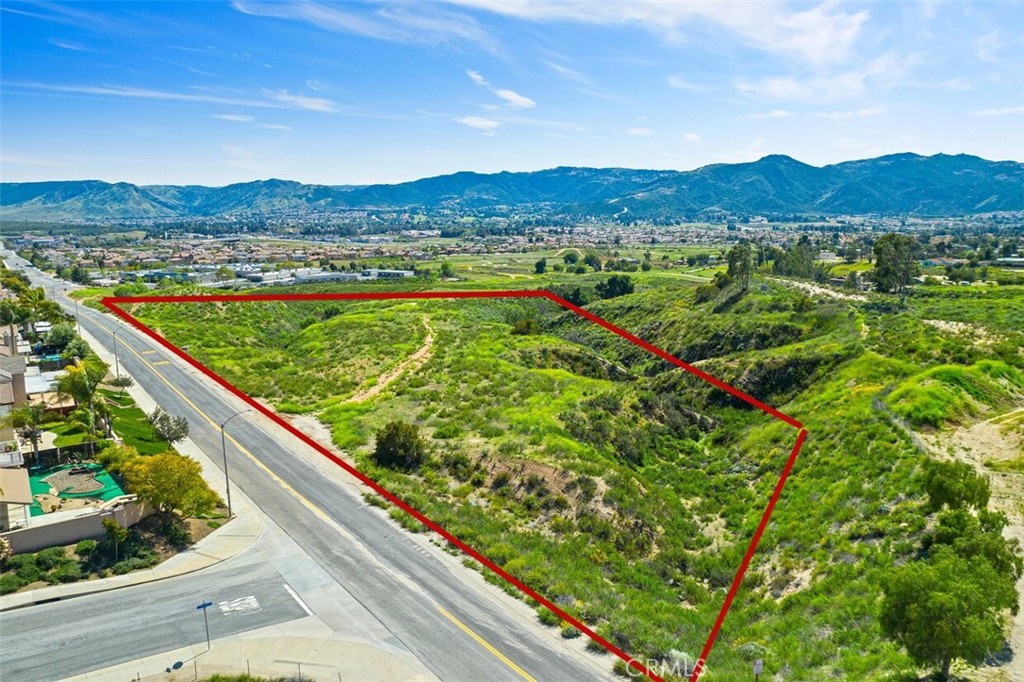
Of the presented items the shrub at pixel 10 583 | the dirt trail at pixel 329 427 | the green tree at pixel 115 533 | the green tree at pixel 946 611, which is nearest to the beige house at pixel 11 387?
the dirt trail at pixel 329 427

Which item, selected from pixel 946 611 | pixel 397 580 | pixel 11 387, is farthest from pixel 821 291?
pixel 11 387

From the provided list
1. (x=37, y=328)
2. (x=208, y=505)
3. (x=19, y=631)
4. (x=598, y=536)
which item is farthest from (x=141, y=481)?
(x=37, y=328)

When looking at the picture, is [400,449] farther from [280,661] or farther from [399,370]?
[399,370]

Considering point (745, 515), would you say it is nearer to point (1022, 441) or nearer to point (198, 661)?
point (1022, 441)

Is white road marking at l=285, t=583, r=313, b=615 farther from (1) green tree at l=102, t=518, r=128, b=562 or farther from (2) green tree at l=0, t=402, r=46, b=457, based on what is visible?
(2) green tree at l=0, t=402, r=46, b=457

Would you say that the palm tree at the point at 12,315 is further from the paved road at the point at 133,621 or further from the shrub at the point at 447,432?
the paved road at the point at 133,621

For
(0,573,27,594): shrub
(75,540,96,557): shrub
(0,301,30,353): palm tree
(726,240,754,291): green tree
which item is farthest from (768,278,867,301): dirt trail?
(0,301,30,353): palm tree
